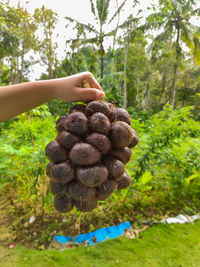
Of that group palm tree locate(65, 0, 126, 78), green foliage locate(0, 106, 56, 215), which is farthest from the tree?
green foliage locate(0, 106, 56, 215)

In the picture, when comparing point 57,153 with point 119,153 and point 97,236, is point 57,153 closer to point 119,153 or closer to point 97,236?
point 119,153

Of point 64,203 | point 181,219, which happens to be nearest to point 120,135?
point 64,203

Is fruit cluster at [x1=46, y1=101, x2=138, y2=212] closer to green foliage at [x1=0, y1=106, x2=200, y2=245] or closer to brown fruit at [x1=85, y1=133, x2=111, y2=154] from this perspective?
brown fruit at [x1=85, y1=133, x2=111, y2=154]

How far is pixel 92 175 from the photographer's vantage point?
0.68 m

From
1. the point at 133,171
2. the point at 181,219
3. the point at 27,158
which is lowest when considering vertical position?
the point at 181,219

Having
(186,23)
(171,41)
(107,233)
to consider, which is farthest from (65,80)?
(171,41)

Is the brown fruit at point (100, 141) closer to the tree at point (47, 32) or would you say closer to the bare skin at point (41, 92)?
the bare skin at point (41, 92)

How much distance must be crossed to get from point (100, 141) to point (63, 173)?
22cm

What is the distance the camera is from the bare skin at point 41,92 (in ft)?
2.81

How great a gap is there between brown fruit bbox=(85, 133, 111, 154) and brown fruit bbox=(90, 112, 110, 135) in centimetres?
3

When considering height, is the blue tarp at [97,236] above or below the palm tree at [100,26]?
below

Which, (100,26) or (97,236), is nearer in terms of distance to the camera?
(97,236)

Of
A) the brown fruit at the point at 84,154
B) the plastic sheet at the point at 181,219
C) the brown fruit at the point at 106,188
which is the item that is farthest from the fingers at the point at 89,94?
the plastic sheet at the point at 181,219

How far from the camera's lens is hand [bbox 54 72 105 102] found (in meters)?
0.87
